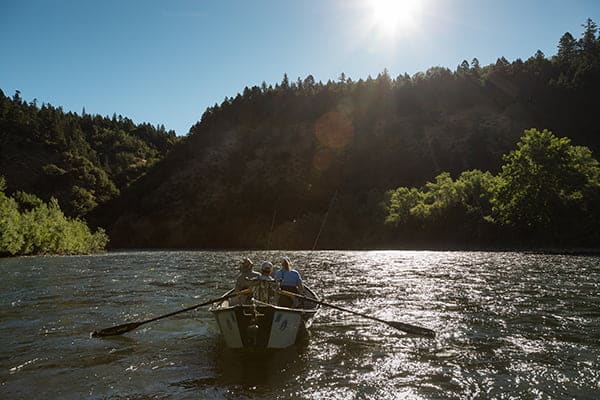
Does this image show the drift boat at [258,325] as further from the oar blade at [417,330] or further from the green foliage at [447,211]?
the green foliage at [447,211]

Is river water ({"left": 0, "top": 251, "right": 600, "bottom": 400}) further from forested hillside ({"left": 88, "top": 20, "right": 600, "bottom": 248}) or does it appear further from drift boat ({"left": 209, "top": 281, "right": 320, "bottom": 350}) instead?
forested hillside ({"left": 88, "top": 20, "right": 600, "bottom": 248})

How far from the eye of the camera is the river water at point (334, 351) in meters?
10.5

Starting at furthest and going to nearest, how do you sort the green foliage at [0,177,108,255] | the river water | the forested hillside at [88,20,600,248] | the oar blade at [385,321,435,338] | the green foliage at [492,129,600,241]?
the forested hillside at [88,20,600,248] < the green foliage at [492,129,600,241] < the green foliage at [0,177,108,255] < the oar blade at [385,321,435,338] < the river water

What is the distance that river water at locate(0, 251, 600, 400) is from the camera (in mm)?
10461

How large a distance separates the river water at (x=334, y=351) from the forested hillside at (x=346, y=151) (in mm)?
76813

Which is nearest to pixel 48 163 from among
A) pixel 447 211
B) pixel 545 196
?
pixel 447 211

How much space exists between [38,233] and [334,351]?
6472cm

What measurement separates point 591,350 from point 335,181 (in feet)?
396

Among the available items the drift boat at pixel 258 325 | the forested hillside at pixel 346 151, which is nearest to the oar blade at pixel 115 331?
the drift boat at pixel 258 325

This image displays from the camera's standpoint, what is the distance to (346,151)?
142m

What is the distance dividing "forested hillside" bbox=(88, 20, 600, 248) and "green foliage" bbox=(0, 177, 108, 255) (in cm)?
4601

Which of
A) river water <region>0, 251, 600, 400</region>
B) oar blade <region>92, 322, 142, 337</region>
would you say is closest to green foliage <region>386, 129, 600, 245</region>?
river water <region>0, 251, 600, 400</region>

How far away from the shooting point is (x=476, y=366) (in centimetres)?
1202

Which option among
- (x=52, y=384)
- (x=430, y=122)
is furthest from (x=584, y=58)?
(x=52, y=384)
